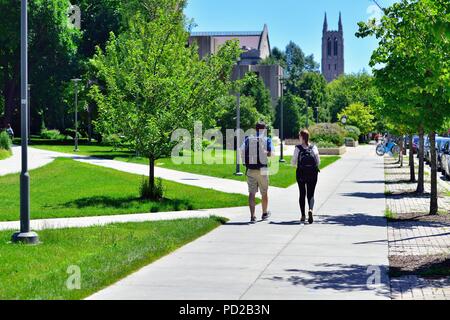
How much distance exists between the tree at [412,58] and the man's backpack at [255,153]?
2893 mm

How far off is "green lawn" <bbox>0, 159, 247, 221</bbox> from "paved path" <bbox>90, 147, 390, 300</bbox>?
98.9 inches

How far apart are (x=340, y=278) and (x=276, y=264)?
118cm

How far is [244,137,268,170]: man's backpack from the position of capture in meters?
14.9

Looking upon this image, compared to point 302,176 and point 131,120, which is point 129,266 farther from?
point 131,120

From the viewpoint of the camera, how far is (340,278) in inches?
360

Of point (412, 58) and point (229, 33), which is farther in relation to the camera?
point (229, 33)

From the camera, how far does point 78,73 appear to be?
62.1m

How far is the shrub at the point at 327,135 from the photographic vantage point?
6112 centimetres

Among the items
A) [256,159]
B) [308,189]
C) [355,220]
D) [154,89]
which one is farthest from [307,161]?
[154,89]

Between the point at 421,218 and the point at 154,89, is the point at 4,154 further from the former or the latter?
the point at 421,218

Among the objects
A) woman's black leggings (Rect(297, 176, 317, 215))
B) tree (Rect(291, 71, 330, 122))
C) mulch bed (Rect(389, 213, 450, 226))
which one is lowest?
mulch bed (Rect(389, 213, 450, 226))

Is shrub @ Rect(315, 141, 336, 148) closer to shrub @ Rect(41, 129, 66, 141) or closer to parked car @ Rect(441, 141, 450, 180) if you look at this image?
shrub @ Rect(41, 129, 66, 141)

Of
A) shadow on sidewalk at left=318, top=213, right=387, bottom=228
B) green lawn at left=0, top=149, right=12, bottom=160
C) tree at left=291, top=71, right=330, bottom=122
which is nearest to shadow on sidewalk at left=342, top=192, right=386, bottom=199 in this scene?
shadow on sidewalk at left=318, top=213, right=387, bottom=228
